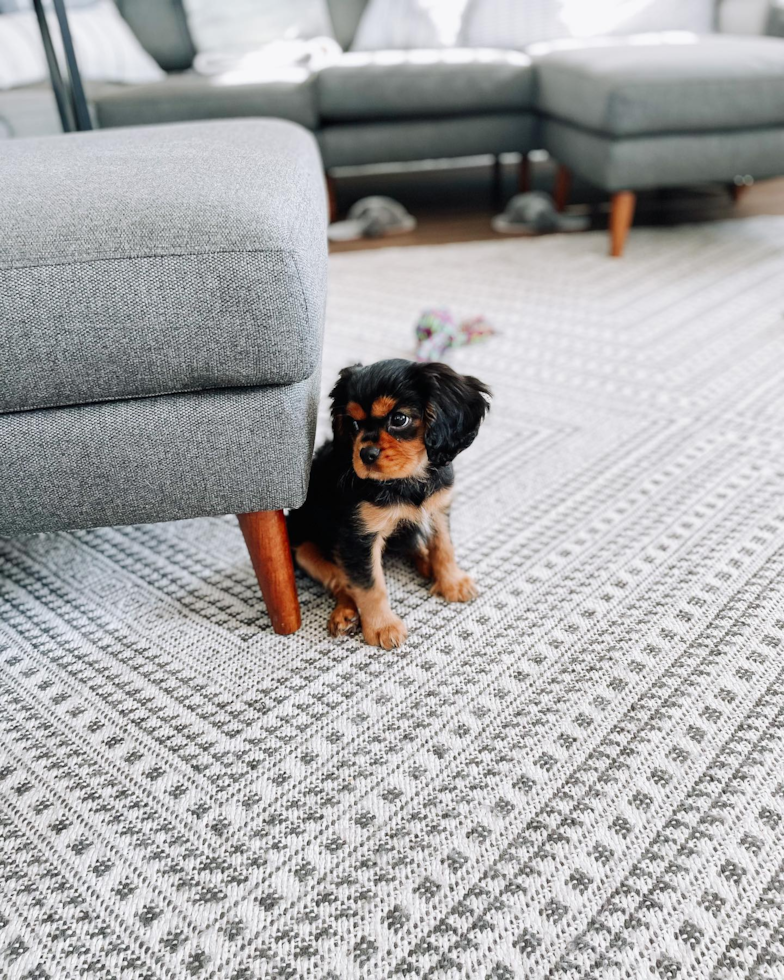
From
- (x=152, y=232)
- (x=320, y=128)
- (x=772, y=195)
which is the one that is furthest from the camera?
(x=772, y=195)

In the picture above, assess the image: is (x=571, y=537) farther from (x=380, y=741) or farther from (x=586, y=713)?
(x=380, y=741)

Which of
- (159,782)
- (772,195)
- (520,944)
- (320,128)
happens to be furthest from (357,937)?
(772,195)

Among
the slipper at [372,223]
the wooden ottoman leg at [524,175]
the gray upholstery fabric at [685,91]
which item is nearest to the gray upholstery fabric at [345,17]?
the slipper at [372,223]

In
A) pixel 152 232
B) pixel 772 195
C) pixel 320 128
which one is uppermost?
pixel 152 232

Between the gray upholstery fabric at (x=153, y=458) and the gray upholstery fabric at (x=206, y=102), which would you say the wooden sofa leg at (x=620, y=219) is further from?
the gray upholstery fabric at (x=153, y=458)

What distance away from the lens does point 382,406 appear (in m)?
1.06

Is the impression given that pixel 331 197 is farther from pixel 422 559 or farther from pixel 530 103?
pixel 422 559

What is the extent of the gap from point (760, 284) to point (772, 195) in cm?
133

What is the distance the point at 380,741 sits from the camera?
958 millimetres

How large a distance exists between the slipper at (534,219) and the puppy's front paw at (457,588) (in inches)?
91.0

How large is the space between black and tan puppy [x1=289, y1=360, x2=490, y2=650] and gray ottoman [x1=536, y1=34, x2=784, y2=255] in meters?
1.86

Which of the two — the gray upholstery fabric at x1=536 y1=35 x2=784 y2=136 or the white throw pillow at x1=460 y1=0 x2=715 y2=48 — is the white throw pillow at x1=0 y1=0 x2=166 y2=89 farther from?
the gray upholstery fabric at x1=536 y1=35 x2=784 y2=136

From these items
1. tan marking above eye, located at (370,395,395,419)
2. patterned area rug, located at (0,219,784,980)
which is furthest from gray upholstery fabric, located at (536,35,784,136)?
tan marking above eye, located at (370,395,395,419)

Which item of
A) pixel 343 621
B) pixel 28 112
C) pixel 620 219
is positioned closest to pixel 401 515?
pixel 343 621
